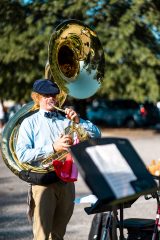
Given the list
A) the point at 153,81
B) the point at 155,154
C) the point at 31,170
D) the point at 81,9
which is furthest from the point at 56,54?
the point at 153,81

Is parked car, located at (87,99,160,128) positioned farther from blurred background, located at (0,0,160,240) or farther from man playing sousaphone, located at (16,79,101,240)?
man playing sousaphone, located at (16,79,101,240)

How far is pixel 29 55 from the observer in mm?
18891

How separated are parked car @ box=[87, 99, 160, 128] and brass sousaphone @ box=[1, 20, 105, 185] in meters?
22.4

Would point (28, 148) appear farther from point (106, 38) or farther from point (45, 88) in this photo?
point (106, 38)

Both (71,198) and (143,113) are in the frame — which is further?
(143,113)

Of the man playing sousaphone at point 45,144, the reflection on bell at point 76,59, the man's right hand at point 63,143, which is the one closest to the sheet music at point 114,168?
the man's right hand at point 63,143

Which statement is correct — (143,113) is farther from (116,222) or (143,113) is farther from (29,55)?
(116,222)

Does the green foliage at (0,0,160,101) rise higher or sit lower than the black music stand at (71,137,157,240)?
lower

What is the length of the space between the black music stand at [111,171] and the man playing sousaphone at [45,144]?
1.03 m

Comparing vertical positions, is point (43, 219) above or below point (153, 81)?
above

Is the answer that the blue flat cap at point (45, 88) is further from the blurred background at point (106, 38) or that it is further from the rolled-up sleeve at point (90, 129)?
the blurred background at point (106, 38)

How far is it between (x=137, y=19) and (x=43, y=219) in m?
15.0

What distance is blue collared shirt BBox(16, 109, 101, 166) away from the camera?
3.90 m

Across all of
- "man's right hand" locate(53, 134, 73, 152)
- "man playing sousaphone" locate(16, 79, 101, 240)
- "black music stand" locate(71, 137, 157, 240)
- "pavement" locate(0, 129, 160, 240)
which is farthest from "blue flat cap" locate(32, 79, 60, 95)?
"pavement" locate(0, 129, 160, 240)
